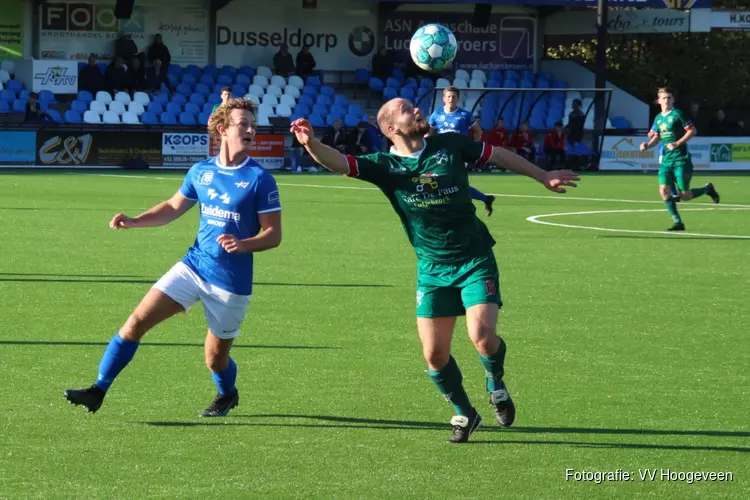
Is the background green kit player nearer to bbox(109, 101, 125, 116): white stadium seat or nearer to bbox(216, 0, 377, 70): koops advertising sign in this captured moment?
bbox(109, 101, 125, 116): white stadium seat

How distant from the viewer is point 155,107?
39.3 metres

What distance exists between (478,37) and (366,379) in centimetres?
4211

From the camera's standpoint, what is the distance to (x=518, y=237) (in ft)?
63.2

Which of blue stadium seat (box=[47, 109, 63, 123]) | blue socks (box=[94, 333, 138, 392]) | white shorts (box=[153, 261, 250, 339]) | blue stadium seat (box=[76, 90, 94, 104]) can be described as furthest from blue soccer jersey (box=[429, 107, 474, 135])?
blue stadium seat (box=[76, 90, 94, 104])

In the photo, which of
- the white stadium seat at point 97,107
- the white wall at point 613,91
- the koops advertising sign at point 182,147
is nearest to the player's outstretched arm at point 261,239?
the koops advertising sign at point 182,147

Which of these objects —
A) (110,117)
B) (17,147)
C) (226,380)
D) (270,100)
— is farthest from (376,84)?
(226,380)

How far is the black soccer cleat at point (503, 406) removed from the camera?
7.43m

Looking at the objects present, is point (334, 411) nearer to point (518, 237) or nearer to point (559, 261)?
point (559, 261)

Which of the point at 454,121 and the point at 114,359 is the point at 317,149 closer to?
the point at 114,359

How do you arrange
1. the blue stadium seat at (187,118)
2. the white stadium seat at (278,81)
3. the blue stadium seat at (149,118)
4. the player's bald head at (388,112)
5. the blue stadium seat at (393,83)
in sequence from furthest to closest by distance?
the blue stadium seat at (393,83)
the white stadium seat at (278,81)
the blue stadium seat at (187,118)
the blue stadium seat at (149,118)
the player's bald head at (388,112)

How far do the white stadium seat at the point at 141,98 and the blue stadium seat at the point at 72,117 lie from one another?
6.42ft

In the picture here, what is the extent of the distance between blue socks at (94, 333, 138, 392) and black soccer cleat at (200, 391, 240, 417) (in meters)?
0.55

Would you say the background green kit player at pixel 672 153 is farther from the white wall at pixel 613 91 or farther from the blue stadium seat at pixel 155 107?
the white wall at pixel 613 91

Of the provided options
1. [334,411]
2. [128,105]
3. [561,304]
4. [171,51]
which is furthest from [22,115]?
[334,411]
